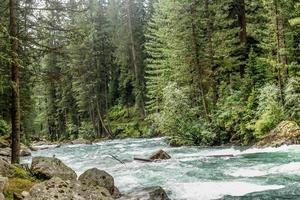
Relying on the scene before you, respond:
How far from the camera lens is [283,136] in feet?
76.8

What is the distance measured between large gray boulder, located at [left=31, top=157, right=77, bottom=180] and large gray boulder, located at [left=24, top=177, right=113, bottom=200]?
3.60 metres

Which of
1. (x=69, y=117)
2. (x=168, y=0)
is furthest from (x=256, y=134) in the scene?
(x=69, y=117)

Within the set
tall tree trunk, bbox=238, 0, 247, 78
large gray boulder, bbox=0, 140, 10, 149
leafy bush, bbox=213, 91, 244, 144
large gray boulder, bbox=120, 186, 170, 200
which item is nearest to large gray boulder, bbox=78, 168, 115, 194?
large gray boulder, bbox=120, 186, 170, 200

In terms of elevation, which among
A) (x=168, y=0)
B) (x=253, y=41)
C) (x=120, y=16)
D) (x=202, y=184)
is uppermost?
(x=120, y=16)

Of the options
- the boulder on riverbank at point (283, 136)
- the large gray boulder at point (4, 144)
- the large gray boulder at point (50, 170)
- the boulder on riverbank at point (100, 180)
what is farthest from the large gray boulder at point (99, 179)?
the large gray boulder at point (4, 144)

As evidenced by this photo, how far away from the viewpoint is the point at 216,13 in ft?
108

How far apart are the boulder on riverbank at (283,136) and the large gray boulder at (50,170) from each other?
13120mm

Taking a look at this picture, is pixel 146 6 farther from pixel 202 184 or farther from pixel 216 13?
pixel 202 184

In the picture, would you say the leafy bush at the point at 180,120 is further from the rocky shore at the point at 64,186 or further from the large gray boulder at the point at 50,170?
the rocky shore at the point at 64,186

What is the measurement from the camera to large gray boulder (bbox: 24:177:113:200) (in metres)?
8.75

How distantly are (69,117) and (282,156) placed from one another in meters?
50.1

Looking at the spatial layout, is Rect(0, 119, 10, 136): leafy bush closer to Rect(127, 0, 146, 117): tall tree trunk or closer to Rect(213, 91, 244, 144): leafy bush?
Rect(213, 91, 244, 144): leafy bush

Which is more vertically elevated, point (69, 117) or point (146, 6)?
point (146, 6)

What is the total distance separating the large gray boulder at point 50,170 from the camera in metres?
13.5
